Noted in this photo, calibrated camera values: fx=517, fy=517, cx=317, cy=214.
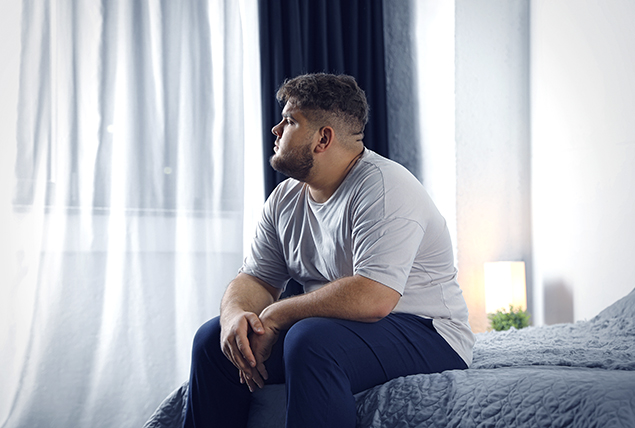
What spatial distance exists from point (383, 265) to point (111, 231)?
1.51m

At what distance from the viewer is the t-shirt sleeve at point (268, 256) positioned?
1.50m

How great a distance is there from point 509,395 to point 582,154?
1.62 meters

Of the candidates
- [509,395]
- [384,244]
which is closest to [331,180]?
[384,244]

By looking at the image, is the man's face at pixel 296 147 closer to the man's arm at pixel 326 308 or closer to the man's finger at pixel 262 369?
the man's arm at pixel 326 308

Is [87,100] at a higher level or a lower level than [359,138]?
higher

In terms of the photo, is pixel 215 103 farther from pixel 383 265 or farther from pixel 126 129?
pixel 383 265

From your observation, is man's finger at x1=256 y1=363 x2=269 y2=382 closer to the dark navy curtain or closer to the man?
the man

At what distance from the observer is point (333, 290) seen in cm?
110

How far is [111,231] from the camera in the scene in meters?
2.20

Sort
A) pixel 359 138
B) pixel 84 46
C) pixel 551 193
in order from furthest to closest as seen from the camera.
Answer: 1. pixel 551 193
2. pixel 84 46
3. pixel 359 138

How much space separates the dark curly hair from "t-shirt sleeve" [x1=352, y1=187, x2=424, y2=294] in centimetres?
31

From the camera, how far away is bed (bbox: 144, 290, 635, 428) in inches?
33.1

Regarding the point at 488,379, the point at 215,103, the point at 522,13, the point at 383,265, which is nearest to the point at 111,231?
the point at 215,103

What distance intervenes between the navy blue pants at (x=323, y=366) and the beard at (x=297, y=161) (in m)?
0.43
